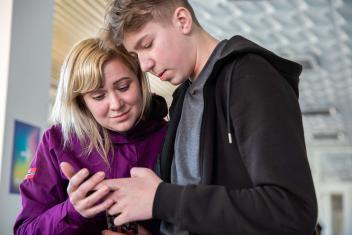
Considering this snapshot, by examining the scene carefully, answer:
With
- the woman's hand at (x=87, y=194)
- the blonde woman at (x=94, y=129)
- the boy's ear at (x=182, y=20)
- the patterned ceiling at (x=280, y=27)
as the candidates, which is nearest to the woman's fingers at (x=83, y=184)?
the woman's hand at (x=87, y=194)

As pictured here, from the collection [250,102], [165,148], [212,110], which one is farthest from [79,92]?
[250,102]

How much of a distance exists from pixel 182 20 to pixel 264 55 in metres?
0.28

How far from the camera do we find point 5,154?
3.59 m

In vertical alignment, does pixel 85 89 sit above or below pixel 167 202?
above

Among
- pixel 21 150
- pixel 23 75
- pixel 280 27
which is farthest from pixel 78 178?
pixel 280 27

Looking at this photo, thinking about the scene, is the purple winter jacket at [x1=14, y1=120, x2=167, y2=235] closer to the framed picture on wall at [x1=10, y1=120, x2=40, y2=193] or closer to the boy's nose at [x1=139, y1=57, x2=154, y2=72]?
the boy's nose at [x1=139, y1=57, x2=154, y2=72]

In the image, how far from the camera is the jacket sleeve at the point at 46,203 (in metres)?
1.39

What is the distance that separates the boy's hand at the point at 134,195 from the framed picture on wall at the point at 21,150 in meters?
2.69

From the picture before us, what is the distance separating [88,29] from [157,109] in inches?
183

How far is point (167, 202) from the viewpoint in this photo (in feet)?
3.52

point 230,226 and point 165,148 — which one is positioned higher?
point 165,148

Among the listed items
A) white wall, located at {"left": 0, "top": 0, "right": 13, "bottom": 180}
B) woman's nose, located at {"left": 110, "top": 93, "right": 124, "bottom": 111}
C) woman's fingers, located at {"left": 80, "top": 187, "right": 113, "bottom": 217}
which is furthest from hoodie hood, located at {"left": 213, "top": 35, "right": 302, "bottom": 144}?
white wall, located at {"left": 0, "top": 0, "right": 13, "bottom": 180}

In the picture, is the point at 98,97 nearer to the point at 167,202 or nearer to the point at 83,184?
the point at 83,184

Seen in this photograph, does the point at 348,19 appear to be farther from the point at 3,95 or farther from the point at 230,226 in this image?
the point at 230,226
